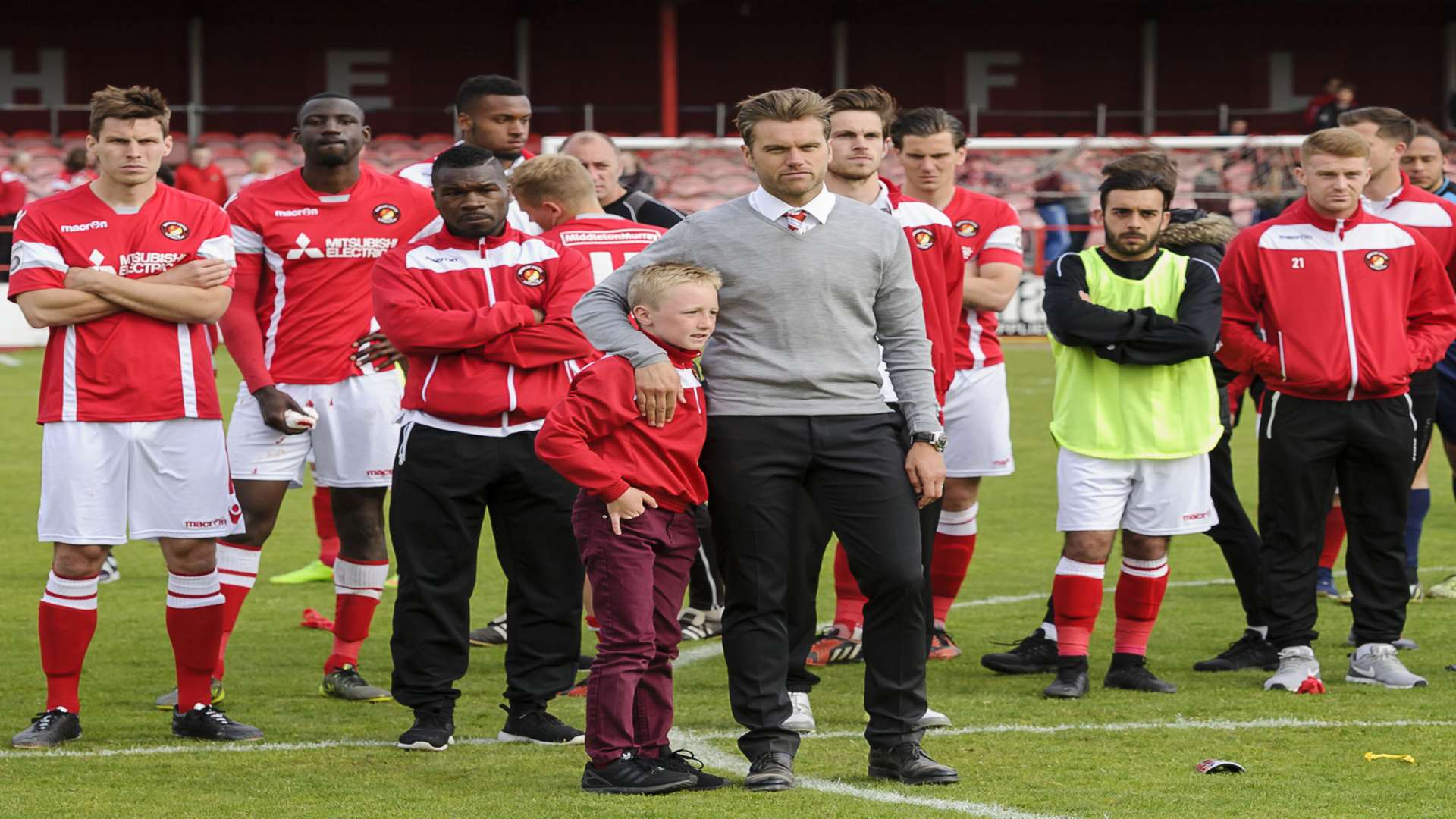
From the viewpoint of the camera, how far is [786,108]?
16.6ft

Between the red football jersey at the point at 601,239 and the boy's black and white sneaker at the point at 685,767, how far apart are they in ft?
6.60

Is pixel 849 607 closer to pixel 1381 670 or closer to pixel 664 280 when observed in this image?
pixel 1381 670

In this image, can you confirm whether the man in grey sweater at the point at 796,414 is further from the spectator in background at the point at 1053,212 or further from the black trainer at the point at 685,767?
the spectator in background at the point at 1053,212

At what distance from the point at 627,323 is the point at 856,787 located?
137cm

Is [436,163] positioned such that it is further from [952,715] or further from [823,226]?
[952,715]

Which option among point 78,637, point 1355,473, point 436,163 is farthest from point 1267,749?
point 78,637

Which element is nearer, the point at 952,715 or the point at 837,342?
the point at 837,342

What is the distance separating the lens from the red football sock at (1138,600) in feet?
21.8

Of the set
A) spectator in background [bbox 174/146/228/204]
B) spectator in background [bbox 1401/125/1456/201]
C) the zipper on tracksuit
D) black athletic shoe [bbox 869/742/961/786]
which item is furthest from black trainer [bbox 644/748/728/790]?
spectator in background [bbox 174/146/228/204]

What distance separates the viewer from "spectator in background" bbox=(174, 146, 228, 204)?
22922 mm

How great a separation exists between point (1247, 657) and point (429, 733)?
10.2 ft

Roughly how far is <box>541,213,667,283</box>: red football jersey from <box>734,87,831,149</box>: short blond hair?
1.64m

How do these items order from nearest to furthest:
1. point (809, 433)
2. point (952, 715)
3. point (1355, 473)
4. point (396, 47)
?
point (809, 433) < point (952, 715) < point (1355, 473) < point (396, 47)

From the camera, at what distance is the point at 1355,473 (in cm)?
673
